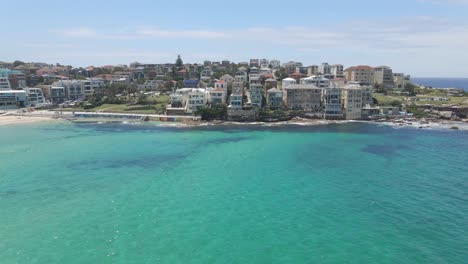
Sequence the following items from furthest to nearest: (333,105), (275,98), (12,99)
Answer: (12,99) → (275,98) → (333,105)

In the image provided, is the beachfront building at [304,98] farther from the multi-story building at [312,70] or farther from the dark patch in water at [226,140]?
the multi-story building at [312,70]

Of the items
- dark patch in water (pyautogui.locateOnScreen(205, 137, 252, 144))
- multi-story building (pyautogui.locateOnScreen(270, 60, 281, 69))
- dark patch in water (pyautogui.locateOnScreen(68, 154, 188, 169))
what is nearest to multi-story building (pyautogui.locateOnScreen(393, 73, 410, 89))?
multi-story building (pyautogui.locateOnScreen(270, 60, 281, 69))

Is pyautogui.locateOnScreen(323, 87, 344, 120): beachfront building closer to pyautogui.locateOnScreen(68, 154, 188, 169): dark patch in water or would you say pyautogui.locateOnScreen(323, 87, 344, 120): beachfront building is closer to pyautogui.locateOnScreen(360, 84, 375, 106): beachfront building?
pyautogui.locateOnScreen(360, 84, 375, 106): beachfront building

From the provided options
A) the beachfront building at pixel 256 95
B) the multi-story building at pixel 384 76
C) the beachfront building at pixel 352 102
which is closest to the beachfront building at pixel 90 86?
the beachfront building at pixel 256 95

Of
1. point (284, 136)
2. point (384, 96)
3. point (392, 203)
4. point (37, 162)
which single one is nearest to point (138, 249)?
point (392, 203)

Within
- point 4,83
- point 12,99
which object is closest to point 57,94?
point 12,99

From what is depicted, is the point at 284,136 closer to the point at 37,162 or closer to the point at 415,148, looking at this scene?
the point at 415,148

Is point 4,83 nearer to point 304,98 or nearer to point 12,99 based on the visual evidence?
point 12,99
